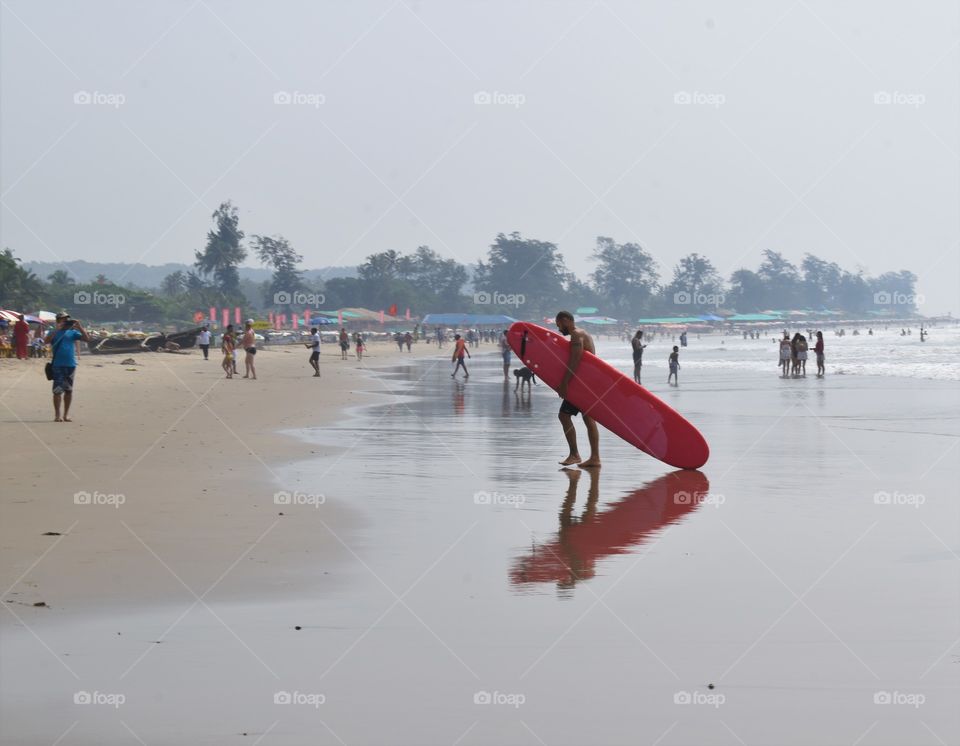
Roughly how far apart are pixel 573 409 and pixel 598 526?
4300mm

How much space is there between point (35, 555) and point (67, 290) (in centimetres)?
11912

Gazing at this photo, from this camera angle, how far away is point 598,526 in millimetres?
9656

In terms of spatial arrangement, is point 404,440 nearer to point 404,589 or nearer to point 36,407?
point 36,407

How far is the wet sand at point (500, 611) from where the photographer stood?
5020mm

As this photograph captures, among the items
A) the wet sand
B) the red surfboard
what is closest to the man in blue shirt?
the wet sand

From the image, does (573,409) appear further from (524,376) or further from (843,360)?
(843,360)

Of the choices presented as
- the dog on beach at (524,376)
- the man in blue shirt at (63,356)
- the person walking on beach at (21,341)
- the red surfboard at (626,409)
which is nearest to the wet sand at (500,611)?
the red surfboard at (626,409)

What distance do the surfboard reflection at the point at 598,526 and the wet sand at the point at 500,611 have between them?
0.14ft

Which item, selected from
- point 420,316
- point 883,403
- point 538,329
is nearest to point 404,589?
point 538,329

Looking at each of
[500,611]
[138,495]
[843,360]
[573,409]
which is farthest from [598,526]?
[843,360]

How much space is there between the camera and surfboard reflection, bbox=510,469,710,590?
7855 millimetres

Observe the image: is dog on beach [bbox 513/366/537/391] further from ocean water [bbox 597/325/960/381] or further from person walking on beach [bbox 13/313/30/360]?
ocean water [bbox 597/325/960/381]

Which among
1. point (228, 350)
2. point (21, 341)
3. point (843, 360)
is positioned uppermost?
point (21, 341)

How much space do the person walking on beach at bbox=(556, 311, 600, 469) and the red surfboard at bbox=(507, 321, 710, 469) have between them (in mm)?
162
